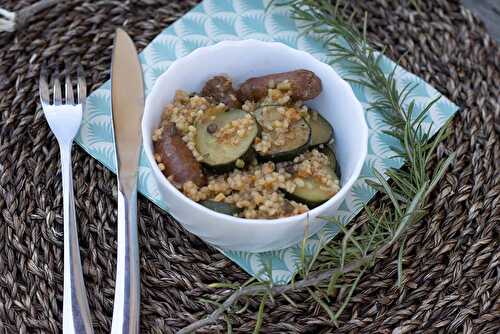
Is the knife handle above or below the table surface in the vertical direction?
below

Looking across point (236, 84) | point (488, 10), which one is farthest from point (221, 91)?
point (488, 10)


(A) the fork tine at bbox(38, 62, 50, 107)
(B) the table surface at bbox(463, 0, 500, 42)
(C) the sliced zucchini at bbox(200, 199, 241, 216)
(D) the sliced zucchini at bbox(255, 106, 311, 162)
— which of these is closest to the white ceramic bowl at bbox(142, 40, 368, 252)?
(C) the sliced zucchini at bbox(200, 199, 241, 216)

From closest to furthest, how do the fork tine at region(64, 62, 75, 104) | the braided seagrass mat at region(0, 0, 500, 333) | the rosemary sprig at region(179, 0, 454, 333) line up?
the rosemary sprig at region(179, 0, 454, 333) → the braided seagrass mat at region(0, 0, 500, 333) → the fork tine at region(64, 62, 75, 104)

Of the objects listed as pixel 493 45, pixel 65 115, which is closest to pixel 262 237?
pixel 65 115

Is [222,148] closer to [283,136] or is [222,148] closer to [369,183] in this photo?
[283,136]

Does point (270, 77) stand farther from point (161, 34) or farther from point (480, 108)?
point (480, 108)

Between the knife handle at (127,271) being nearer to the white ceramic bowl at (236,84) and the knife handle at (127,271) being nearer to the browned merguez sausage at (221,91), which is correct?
the white ceramic bowl at (236,84)

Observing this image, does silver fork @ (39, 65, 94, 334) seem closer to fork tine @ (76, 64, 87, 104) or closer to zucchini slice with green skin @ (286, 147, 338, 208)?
fork tine @ (76, 64, 87, 104)
